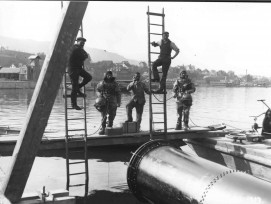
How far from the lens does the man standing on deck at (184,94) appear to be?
577 inches

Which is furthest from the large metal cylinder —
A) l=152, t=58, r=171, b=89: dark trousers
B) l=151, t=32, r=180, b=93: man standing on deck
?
l=151, t=32, r=180, b=93: man standing on deck

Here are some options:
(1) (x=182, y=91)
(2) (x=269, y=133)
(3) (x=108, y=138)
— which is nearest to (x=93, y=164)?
(3) (x=108, y=138)

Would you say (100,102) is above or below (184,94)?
below

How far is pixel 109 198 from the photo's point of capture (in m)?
10.4

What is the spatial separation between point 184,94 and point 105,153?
171 inches

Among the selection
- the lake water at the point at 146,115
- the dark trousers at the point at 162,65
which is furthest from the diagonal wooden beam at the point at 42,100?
the lake water at the point at 146,115

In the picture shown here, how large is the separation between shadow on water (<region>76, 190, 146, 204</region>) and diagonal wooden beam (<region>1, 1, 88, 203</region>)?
181 inches

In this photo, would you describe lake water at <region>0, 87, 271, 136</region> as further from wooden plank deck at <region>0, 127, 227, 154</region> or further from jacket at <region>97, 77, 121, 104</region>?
jacket at <region>97, 77, 121, 104</region>

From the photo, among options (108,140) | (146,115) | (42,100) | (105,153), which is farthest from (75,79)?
(146,115)

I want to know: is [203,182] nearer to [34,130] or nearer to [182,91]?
[34,130]

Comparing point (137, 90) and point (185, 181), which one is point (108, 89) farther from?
point (185, 181)

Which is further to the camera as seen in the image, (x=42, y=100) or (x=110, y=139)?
(x=110, y=139)

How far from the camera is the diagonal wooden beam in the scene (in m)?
5.70

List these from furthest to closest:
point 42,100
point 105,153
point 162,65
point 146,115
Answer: point 146,115, point 105,153, point 162,65, point 42,100
